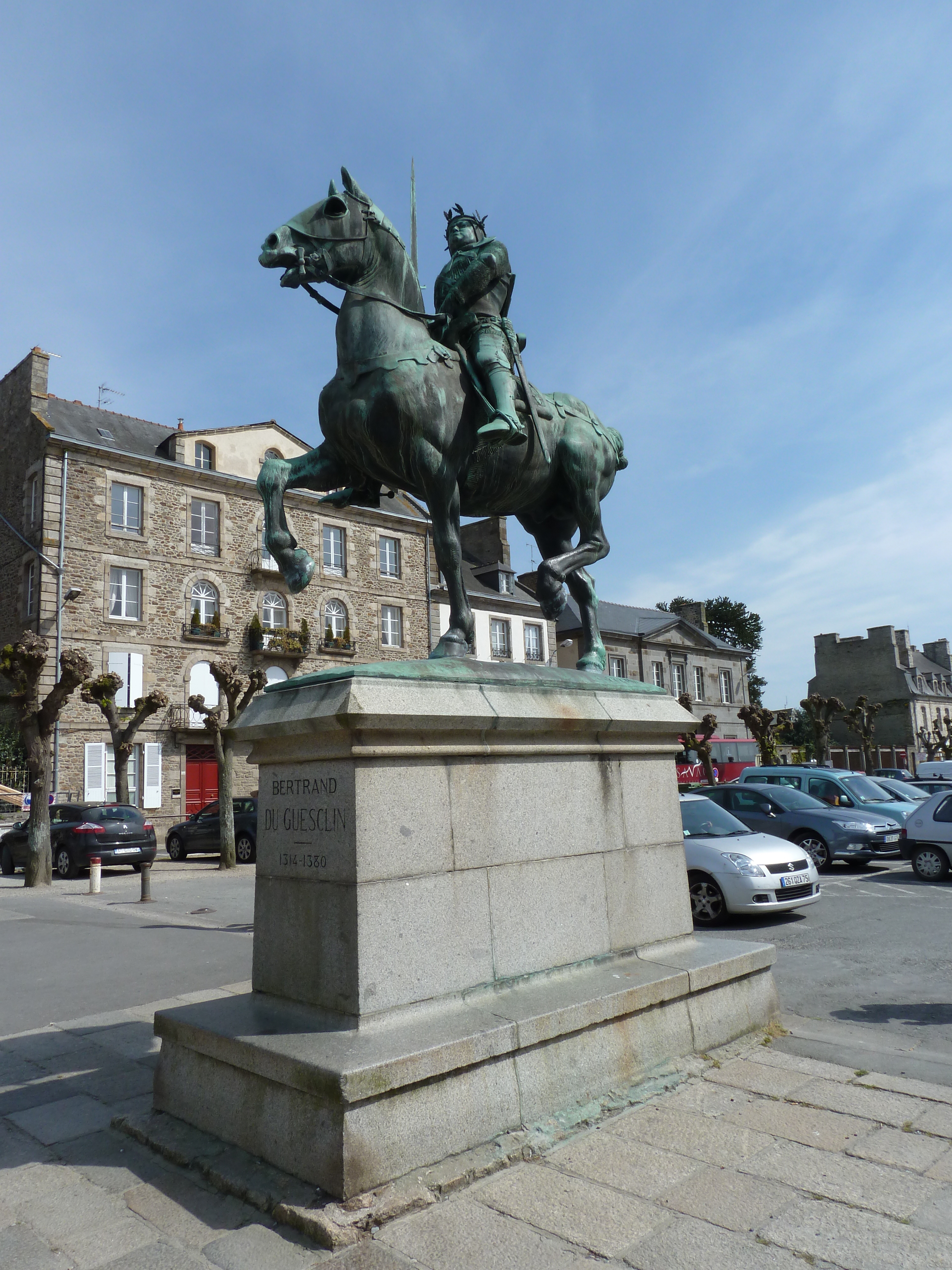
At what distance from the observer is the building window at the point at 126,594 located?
27.8 metres

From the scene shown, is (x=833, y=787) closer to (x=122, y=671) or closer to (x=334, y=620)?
(x=334, y=620)

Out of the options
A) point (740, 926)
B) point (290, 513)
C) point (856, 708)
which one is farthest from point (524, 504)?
point (856, 708)

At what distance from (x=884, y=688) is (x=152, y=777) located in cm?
5855

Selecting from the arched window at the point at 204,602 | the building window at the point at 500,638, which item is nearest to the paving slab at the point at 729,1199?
the arched window at the point at 204,602

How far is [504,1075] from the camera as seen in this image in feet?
12.2

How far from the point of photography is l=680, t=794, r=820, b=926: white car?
33.4ft

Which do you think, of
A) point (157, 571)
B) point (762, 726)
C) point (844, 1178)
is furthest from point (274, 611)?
point (844, 1178)

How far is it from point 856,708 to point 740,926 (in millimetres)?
37476

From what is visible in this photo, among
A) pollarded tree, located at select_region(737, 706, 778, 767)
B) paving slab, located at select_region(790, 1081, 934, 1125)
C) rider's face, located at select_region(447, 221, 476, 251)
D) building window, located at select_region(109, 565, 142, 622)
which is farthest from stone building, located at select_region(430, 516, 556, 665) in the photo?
paving slab, located at select_region(790, 1081, 934, 1125)

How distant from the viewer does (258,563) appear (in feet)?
103

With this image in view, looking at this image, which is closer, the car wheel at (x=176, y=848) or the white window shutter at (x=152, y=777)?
the car wheel at (x=176, y=848)

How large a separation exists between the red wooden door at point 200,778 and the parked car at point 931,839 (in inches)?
832

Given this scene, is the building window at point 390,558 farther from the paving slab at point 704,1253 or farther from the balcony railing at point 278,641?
the paving slab at point 704,1253

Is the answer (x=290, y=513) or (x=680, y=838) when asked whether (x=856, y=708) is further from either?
(x=680, y=838)
